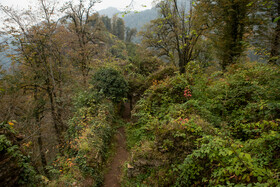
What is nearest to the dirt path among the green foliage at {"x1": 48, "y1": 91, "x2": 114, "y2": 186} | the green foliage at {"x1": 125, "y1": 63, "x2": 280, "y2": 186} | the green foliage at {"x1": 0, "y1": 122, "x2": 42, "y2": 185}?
the green foliage at {"x1": 48, "y1": 91, "x2": 114, "y2": 186}

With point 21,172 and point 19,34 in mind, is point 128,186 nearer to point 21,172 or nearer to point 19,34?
point 21,172

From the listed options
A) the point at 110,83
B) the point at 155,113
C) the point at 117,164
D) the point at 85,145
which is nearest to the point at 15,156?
the point at 85,145

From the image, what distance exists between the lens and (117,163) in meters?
7.29

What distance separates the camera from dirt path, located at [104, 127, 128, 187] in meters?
6.22

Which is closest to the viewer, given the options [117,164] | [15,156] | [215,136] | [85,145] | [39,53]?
[215,136]

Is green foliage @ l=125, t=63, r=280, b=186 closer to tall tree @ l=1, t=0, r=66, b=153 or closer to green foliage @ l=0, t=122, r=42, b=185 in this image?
green foliage @ l=0, t=122, r=42, b=185

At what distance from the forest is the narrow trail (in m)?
0.05

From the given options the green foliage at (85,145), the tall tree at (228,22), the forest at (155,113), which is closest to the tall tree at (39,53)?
the forest at (155,113)

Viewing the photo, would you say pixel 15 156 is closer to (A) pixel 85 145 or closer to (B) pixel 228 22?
(A) pixel 85 145

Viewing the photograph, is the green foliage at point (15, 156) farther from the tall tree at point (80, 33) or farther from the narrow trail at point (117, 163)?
the tall tree at point (80, 33)

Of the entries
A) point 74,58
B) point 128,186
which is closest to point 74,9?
point 74,58

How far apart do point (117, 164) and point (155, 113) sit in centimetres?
335

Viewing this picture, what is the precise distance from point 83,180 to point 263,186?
227 inches

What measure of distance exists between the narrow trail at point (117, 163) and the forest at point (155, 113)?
53 mm
